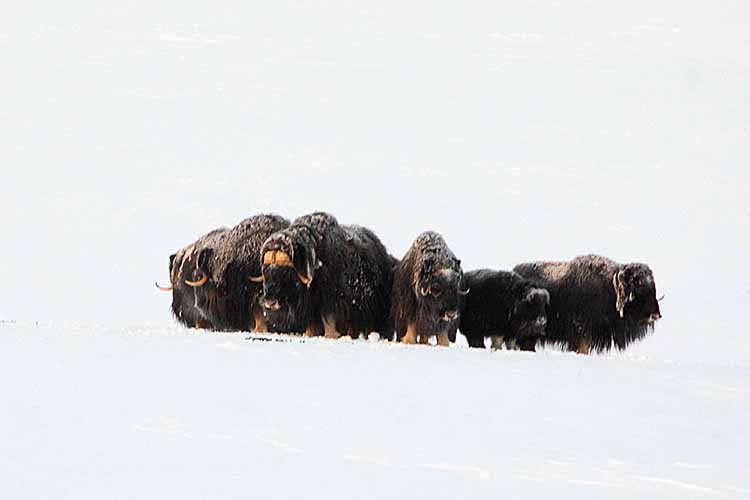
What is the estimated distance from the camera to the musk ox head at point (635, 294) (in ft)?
34.5

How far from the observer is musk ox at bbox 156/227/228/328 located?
10648 mm

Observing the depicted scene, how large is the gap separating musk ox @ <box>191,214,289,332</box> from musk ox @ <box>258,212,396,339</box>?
1.17 ft

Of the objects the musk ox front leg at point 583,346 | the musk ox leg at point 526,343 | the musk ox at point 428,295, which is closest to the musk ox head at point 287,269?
the musk ox at point 428,295

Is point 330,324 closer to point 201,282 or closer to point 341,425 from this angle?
point 201,282

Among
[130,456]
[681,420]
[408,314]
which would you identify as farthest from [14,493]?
[408,314]

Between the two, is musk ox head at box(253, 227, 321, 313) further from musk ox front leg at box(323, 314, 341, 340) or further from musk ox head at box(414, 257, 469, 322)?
musk ox head at box(414, 257, 469, 322)

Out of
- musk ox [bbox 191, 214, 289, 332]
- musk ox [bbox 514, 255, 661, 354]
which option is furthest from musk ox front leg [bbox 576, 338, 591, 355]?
musk ox [bbox 191, 214, 289, 332]

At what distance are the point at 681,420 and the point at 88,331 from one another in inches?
136

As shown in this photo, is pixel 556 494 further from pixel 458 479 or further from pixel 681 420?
pixel 681 420

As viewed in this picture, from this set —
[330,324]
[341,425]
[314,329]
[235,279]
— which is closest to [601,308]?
[330,324]

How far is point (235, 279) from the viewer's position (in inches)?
402

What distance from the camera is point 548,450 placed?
16.9 ft

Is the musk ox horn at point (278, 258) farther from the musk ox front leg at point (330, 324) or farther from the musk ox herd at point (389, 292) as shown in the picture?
the musk ox front leg at point (330, 324)

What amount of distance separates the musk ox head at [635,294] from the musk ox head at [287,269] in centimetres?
220
